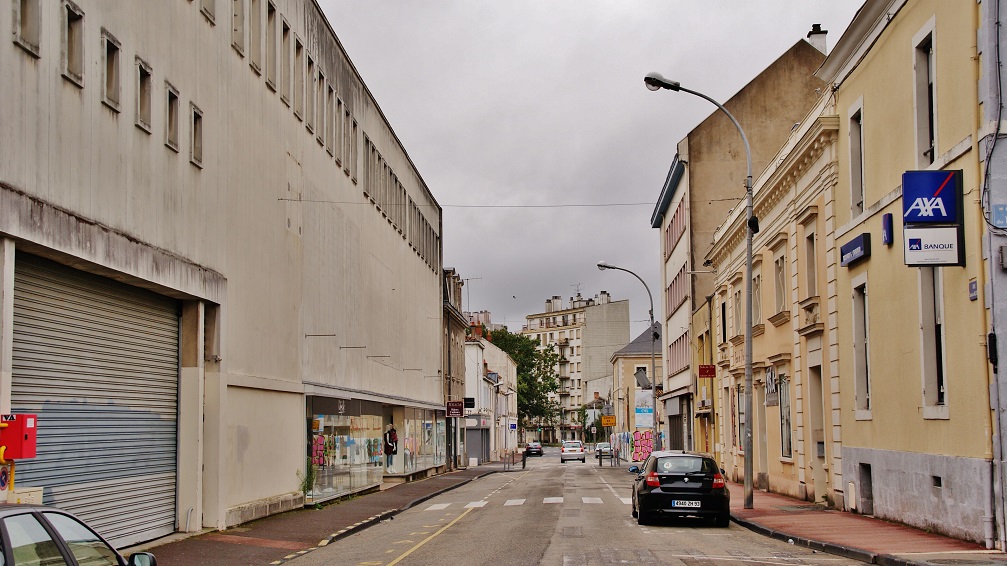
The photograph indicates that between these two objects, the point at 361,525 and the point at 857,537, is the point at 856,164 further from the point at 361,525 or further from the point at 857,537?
the point at 361,525

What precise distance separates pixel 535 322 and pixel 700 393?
5037 inches

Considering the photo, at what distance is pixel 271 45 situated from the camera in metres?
23.9

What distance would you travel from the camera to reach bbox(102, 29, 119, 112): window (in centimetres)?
1498

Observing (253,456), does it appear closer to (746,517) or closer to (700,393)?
(746,517)

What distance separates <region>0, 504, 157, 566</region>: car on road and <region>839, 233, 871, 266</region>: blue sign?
16274 millimetres

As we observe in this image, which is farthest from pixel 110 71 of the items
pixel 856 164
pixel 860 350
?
pixel 860 350

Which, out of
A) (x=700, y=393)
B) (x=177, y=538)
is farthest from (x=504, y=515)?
(x=700, y=393)

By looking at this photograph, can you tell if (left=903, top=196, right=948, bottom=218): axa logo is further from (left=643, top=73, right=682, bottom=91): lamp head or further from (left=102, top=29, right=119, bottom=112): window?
(left=102, top=29, right=119, bottom=112): window

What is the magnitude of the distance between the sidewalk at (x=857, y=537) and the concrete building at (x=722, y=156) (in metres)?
16.8

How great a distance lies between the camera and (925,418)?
17.3 meters

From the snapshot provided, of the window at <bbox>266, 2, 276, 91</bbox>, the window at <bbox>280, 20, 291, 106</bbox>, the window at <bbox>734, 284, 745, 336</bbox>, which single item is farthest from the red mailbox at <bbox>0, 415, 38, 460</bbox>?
the window at <bbox>734, 284, 745, 336</bbox>

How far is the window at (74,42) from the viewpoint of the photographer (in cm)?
1393

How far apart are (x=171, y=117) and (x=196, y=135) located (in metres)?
1.09

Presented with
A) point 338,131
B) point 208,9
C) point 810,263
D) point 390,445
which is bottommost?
point 390,445
